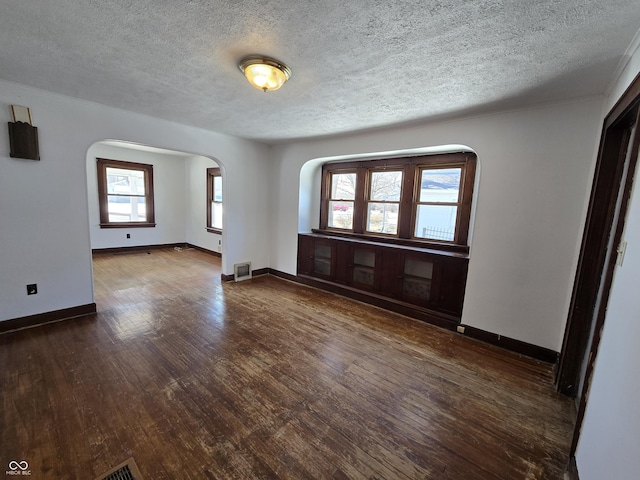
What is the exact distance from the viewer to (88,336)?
2.78 meters

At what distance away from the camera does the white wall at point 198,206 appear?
22.0 ft

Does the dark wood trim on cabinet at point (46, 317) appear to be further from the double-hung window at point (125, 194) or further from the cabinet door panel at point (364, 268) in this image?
the double-hung window at point (125, 194)

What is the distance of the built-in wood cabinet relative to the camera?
3.28 m

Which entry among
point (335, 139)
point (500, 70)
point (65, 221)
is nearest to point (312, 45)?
point (500, 70)

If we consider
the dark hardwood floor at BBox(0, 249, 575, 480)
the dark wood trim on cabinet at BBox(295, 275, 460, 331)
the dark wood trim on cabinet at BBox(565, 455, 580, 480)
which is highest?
the dark wood trim on cabinet at BBox(295, 275, 460, 331)

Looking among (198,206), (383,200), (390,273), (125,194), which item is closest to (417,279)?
(390,273)

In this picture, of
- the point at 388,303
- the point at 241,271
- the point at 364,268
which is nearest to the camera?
the point at 388,303

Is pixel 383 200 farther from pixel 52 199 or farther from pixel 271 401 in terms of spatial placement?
pixel 52 199

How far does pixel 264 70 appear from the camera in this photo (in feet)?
6.54

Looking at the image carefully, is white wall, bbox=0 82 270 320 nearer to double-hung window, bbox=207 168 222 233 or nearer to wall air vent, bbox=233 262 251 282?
wall air vent, bbox=233 262 251 282

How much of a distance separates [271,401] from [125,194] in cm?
679

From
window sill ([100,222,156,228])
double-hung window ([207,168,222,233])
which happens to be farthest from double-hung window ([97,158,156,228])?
double-hung window ([207,168,222,233])

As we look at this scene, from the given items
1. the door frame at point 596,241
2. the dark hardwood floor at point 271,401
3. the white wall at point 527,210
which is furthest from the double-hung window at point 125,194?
the door frame at point 596,241

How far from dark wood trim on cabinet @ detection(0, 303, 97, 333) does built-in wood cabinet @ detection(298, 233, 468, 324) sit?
9.92 ft
